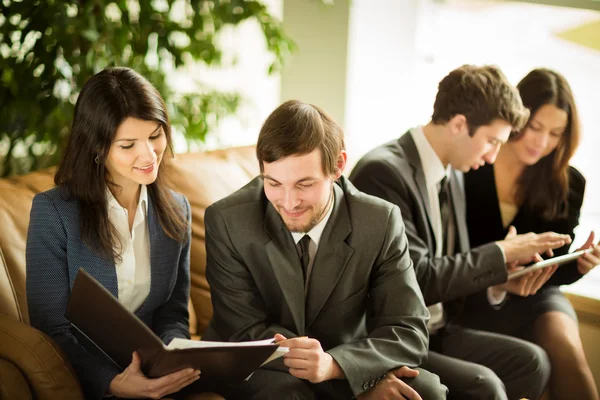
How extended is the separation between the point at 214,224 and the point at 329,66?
1708 mm

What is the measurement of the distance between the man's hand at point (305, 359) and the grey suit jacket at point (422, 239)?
1.83 feet

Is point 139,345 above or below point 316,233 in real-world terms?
below

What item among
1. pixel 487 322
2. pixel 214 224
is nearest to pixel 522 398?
pixel 487 322

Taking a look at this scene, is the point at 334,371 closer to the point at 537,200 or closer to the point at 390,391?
the point at 390,391

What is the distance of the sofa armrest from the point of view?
1528mm

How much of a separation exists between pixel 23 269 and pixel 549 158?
5.60 feet

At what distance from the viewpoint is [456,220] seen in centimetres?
226

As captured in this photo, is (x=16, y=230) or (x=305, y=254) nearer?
(x=305, y=254)

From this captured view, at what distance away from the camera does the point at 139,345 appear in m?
1.45

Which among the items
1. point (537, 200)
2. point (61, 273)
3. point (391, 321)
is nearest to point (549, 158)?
point (537, 200)

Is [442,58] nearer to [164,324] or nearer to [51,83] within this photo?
[51,83]

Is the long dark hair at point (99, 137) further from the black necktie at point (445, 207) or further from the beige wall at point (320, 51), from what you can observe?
the beige wall at point (320, 51)

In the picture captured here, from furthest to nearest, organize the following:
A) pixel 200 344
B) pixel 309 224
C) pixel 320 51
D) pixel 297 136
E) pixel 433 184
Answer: pixel 320 51 → pixel 433 184 → pixel 309 224 → pixel 297 136 → pixel 200 344

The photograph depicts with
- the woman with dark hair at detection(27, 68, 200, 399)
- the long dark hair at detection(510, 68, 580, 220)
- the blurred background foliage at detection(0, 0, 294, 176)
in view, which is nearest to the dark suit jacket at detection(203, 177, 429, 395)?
the woman with dark hair at detection(27, 68, 200, 399)
